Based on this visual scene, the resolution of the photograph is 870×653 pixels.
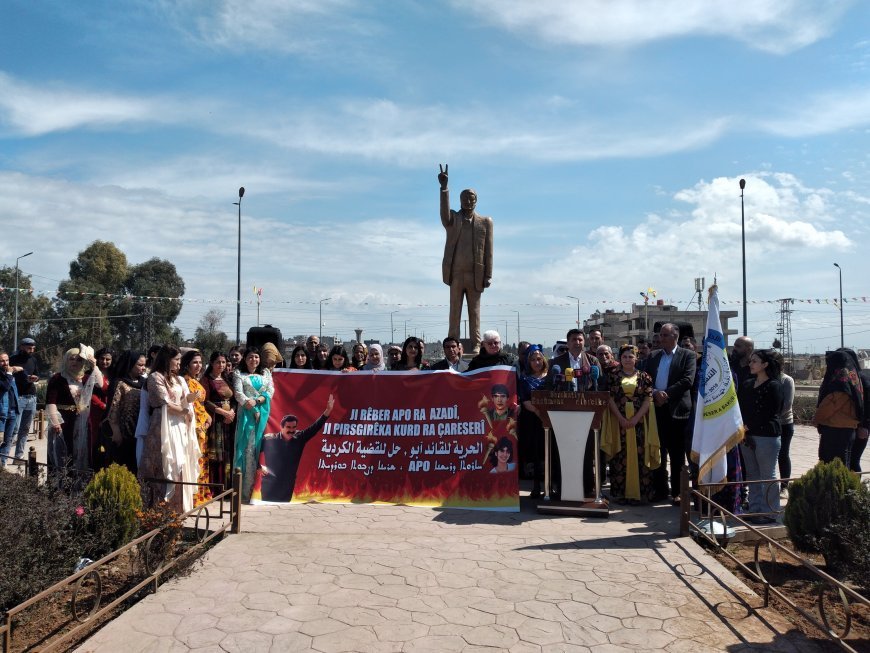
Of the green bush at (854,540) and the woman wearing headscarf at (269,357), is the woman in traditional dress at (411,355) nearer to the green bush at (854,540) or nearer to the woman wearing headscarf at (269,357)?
the woman wearing headscarf at (269,357)

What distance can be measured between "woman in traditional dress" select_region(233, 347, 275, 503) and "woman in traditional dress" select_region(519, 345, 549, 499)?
110 inches

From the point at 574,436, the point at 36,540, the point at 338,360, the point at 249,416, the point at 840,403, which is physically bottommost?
the point at 36,540

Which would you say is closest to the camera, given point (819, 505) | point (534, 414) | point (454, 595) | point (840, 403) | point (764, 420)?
point (454, 595)

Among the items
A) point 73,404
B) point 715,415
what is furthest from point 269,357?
point 715,415

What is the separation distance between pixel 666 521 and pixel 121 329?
149ft

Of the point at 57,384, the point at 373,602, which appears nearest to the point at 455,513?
the point at 373,602

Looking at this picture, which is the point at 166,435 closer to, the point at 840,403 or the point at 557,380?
the point at 557,380

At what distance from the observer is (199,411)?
259 inches

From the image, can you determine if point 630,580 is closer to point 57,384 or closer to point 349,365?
point 349,365

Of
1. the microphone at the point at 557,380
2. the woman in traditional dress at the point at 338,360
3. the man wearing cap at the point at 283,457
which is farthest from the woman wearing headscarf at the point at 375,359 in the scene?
the microphone at the point at 557,380

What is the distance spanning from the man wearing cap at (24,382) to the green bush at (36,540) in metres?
4.71

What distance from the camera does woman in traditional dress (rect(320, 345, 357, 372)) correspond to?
7824 millimetres

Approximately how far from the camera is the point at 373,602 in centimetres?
415

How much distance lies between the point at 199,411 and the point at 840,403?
648cm
